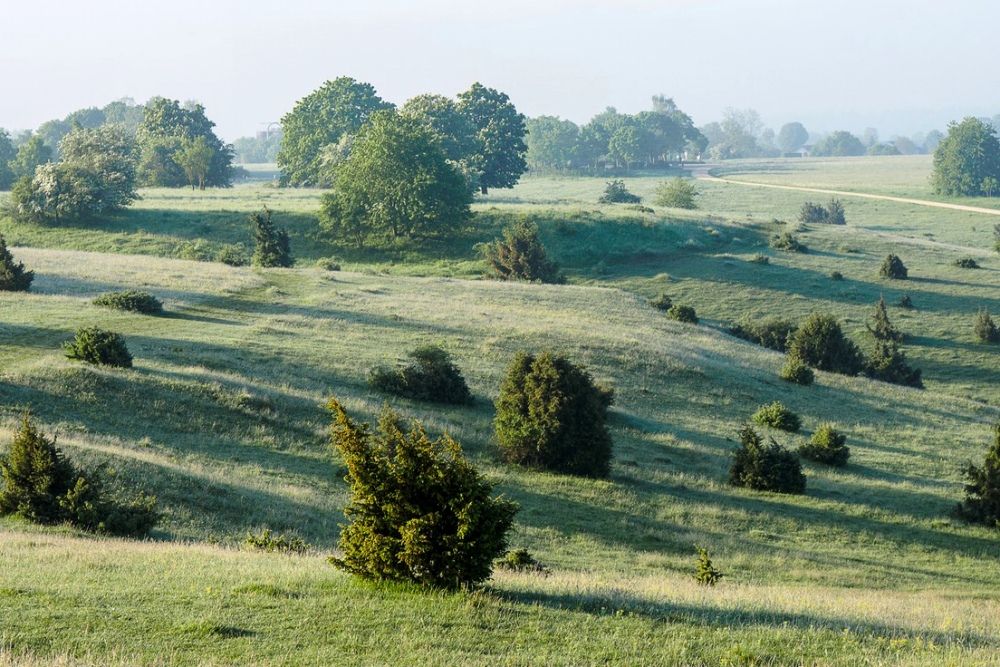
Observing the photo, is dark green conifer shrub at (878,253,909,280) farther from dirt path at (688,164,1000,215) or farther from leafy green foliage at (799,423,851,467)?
dirt path at (688,164,1000,215)

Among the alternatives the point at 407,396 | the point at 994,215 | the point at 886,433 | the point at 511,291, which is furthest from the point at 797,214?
the point at 407,396

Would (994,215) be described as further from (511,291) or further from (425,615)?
(425,615)

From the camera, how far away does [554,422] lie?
29.8 metres

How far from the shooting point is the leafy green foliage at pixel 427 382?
34406 mm

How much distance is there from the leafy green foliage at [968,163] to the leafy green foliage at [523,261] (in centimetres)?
9924

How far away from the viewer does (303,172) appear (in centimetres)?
12838

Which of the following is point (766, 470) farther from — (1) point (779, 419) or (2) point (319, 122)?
(2) point (319, 122)

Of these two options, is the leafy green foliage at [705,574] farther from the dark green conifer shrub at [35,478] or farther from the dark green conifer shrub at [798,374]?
the dark green conifer shrub at [798,374]

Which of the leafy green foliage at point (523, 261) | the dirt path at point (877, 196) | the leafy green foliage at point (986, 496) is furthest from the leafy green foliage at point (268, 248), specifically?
the dirt path at point (877, 196)

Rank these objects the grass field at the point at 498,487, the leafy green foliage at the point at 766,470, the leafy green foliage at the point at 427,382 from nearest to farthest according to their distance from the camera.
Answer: the grass field at the point at 498,487 → the leafy green foliage at the point at 766,470 → the leafy green foliage at the point at 427,382

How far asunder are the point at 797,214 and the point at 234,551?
415 feet

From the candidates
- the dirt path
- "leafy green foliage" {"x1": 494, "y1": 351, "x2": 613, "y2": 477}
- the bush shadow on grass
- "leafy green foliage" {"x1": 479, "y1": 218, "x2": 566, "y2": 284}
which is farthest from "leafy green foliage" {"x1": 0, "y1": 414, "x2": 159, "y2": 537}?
the dirt path

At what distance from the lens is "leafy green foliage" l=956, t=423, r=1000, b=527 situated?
28.4 meters

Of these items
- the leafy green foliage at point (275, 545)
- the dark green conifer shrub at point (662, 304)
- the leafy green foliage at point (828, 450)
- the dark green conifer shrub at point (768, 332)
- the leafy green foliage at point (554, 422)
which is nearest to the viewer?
the leafy green foliage at point (275, 545)
